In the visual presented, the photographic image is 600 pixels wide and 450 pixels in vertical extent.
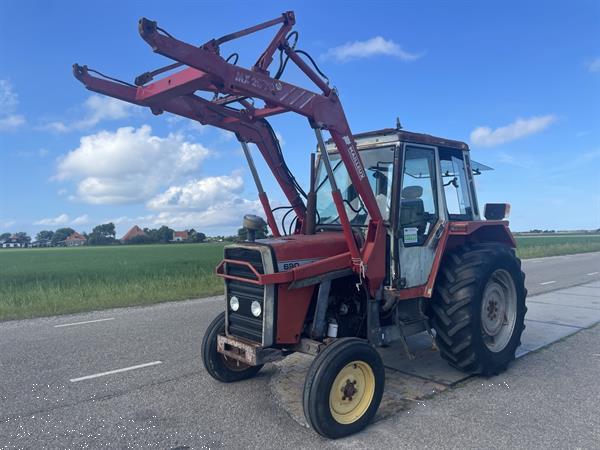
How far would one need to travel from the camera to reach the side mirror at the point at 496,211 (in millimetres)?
6066

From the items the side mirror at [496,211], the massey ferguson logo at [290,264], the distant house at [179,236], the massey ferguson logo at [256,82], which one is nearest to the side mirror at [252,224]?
the massey ferguson logo at [290,264]

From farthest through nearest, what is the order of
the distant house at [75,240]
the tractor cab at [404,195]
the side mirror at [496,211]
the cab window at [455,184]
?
the distant house at [75,240] → the side mirror at [496,211] → the cab window at [455,184] → the tractor cab at [404,195]

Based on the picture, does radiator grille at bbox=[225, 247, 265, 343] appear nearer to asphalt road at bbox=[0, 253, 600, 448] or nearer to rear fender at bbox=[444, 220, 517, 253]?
asphalt road at bbox=[0, 253, 600, 448]

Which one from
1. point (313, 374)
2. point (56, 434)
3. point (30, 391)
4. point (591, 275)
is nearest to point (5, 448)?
point (56, 434)

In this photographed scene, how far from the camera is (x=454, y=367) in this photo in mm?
5215

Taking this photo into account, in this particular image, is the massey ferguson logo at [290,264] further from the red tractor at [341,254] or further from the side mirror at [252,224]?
the side mirror at [252,224]

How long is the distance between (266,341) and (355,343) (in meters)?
0.76

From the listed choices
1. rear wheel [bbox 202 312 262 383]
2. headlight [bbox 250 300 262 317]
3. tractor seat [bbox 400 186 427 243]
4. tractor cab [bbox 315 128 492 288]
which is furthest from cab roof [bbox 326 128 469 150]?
rear wheel [bbox 202 312 262 383]

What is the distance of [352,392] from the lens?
402 cm

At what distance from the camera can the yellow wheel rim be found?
154 inches

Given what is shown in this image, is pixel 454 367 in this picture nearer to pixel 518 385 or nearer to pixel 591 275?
pixel 518 385

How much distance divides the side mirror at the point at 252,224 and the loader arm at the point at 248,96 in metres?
0.81

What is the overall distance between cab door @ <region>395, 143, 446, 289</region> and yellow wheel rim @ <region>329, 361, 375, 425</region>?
101cm

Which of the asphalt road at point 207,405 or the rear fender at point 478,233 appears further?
the rear fender at point 478,233
